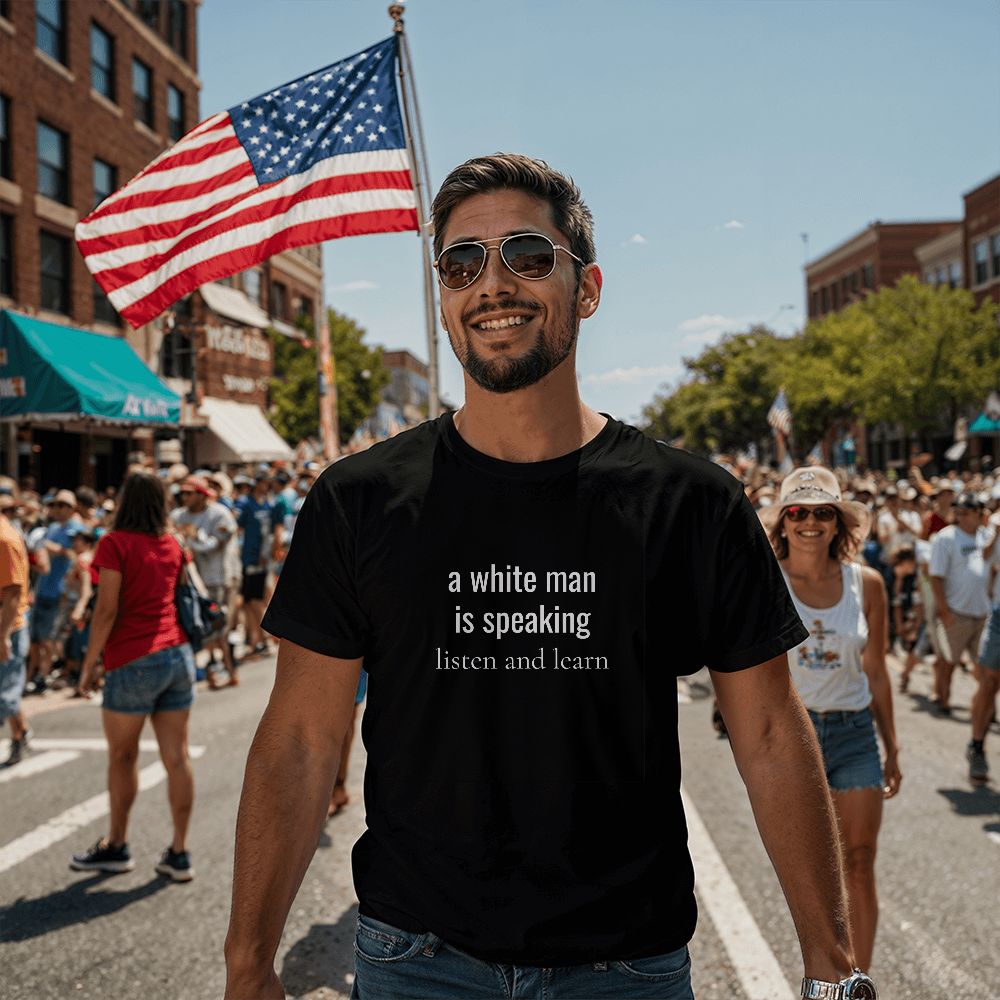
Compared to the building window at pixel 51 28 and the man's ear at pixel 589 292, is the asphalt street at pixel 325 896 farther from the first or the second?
the building window at pixel 51 28

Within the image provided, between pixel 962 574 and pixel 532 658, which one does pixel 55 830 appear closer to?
pixel 532 658

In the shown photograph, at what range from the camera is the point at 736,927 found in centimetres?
448

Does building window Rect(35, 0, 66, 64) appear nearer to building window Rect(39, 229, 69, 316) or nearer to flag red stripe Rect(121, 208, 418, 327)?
building window Rect(39, 229, 69, 316)

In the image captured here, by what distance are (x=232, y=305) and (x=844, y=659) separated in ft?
93.2

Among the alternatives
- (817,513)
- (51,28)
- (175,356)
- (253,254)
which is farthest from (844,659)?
(175,356)

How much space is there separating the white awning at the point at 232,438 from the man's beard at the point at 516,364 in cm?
2645

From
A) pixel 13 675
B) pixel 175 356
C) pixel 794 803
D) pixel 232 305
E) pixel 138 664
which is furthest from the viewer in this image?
pixel 232 305

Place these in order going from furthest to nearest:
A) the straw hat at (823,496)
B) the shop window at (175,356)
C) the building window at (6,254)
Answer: the shop window at (175,356) < the building window at (6,254) < the straw hat at (823,496)

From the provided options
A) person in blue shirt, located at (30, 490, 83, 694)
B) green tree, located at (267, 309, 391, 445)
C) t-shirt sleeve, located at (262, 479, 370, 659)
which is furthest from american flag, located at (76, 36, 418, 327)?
green tree, located at (267, 309, 391, 445)

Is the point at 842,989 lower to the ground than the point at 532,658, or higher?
lower

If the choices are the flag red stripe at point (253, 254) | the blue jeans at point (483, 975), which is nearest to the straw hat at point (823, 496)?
the blue jeans at point (483, 975)

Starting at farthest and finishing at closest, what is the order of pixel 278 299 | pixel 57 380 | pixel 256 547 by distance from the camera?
pixel 278 299 < pixel 57 380 < pixel 256 547

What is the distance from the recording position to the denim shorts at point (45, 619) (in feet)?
35.5

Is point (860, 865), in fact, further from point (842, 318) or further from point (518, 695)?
point (842, 318)
